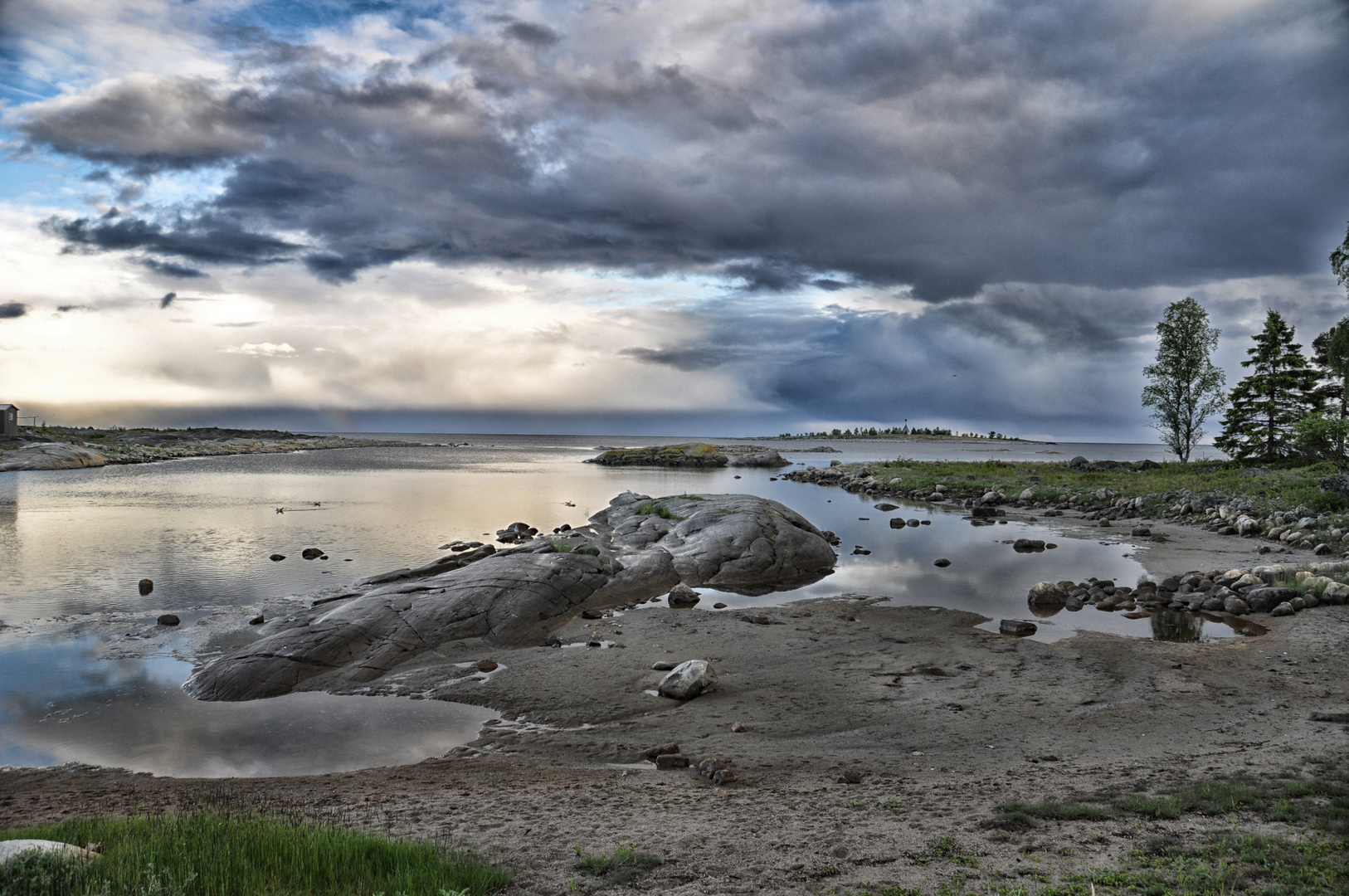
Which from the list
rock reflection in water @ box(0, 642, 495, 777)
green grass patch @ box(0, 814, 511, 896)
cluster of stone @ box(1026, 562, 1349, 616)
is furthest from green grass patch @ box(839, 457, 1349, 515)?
green grass patch @ box(0, 814, 511, 896)

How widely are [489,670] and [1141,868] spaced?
1240cm

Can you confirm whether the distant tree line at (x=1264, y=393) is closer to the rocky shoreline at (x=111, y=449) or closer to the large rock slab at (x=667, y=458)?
the large rock slab at (x=667, y=458)

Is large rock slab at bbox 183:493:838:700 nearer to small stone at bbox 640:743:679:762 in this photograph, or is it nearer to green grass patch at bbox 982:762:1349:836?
small stone at bbox 640:743:679:762

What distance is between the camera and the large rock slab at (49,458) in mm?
77062

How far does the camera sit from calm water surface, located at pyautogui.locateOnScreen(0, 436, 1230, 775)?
12000 mm

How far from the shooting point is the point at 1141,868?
6.36 meters

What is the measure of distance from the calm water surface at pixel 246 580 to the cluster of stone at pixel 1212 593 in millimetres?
1077

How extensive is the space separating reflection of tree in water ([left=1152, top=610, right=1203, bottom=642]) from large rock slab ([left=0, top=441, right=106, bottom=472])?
103 meters

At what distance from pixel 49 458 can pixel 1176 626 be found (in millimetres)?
105868

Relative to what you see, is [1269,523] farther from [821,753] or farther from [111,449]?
[111,449]

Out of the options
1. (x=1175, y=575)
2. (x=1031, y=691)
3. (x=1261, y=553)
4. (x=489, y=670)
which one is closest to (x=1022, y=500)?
(x=1261, y=553)

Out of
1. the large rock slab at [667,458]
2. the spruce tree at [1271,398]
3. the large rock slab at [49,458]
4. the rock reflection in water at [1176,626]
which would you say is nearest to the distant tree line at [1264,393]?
the spruce tree at [1271,398]

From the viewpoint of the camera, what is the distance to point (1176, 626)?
1806 centimetres

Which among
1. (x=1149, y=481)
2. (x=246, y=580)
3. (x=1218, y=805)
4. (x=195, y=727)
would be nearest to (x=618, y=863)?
(x=1218, y=805)
